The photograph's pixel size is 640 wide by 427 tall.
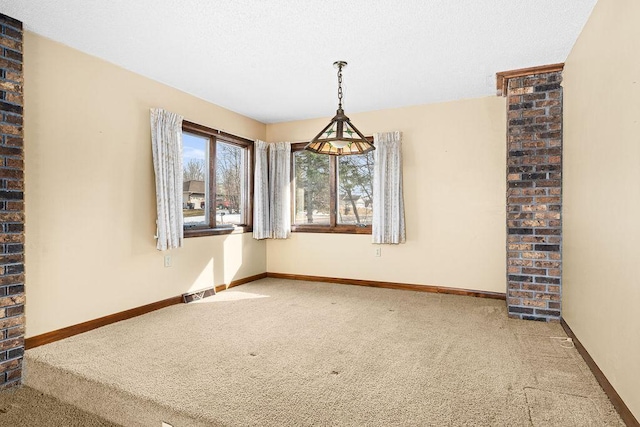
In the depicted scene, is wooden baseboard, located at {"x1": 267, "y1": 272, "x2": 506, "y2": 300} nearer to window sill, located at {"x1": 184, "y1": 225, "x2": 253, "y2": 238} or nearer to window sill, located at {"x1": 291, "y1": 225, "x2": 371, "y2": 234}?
window sill, located at {"x1": 291, "y1": 225, "x2": 371, "y2": 234}

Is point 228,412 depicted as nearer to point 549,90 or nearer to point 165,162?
point 165,162

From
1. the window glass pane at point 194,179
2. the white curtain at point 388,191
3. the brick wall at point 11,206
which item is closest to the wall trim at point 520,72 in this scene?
the white curtain at point 388,191

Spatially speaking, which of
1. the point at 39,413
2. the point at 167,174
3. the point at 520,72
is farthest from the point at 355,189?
the point at 39,413

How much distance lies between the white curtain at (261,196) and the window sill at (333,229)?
460 mm

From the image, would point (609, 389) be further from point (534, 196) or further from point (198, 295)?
point (198, 295)

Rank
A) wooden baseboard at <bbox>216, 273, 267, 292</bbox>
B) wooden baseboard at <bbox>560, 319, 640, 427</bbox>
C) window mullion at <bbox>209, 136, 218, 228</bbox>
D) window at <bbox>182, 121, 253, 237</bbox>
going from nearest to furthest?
wooden baseboard at <bbox>560, 319, 640, 427</bbox>
window at <bbox>182, 121, 253, 237</bbox>
window mullion at <bbox>209, 136, 218, 228</bbox>
wooden baseboard at <bbox>216, 273, 267, 292</bbox>

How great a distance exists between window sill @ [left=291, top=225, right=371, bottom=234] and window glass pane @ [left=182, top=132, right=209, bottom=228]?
141 cm

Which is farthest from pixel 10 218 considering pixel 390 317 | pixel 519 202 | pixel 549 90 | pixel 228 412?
Result: pixel 549 90

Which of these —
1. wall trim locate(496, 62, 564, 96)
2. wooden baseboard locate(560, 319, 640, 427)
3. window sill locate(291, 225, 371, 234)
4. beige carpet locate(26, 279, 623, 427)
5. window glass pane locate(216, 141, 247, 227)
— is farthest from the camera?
window sill locate(291, 225, 371, 234)

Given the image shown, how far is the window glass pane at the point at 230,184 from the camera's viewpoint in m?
4.73

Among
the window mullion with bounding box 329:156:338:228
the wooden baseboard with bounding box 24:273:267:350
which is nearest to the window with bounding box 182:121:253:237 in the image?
the wooden baseboard with bounding box 24:273:267:350

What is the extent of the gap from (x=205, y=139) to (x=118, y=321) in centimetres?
228

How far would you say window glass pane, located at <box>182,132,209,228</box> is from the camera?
4223 millimetres

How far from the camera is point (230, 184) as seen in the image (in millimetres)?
4953
